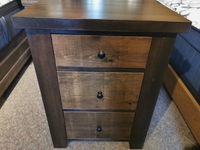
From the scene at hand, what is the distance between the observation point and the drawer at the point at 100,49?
52 cm

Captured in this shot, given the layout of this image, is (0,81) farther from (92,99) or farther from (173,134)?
(173,134)

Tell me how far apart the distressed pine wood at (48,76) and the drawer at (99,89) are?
1.3 inches

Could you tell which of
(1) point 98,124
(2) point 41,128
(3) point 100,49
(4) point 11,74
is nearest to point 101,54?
(3) point 100,49

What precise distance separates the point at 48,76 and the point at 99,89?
0.22 meters

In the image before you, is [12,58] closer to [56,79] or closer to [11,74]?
[11,74]

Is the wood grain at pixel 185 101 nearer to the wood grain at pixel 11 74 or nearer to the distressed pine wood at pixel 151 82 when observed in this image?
the distressed pine wood at pixel 151 82

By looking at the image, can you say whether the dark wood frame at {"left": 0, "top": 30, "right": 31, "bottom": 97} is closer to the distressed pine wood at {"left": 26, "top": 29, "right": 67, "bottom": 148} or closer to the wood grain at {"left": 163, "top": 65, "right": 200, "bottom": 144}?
the distressed pine wood at {"left": 26, "top": 29, "right": 67, "bottom": 148}

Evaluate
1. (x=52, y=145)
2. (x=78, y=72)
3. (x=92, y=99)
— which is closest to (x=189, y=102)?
(x=92, y=99)

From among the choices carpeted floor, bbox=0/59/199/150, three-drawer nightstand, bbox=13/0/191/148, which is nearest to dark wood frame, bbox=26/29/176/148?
three-drawer nightstand, bbox=13/0/191/148

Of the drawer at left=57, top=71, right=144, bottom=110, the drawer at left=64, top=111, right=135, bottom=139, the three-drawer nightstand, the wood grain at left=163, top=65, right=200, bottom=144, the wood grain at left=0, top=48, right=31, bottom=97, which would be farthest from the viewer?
the wood grain at left=0, top=48, right=31, bottom=97

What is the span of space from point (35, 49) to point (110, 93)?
354 mm

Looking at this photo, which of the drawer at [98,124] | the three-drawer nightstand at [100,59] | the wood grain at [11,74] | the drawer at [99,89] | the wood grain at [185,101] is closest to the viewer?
the three-drawer nightstand at [100,59]

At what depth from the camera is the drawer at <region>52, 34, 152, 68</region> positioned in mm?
520

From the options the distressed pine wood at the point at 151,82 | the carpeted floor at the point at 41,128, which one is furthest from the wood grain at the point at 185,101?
the distressed pine wood at the point at 151,82
